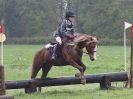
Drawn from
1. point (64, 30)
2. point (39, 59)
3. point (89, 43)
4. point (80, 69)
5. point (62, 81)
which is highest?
point (64, 30)

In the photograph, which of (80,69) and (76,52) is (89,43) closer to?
(76,52)

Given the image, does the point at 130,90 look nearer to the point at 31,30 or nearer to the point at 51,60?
the point at 51,60

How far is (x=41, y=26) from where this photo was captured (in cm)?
8800

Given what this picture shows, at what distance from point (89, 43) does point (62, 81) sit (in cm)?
146

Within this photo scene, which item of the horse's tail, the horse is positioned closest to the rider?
the horse

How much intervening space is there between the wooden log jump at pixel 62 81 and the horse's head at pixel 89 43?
45.2 inches

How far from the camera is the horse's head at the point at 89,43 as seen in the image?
1291cm

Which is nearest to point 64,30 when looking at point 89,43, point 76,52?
point 76,52

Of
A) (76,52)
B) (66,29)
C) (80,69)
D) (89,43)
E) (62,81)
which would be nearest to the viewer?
(89,43)

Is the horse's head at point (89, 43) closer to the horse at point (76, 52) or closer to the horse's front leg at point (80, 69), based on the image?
the horse at point (76, 52)

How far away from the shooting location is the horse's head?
12.9 m

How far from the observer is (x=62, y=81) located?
13.7 m

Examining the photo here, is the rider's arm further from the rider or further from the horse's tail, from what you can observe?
the horse's tail

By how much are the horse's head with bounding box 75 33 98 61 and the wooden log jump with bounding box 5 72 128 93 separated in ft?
3.77
